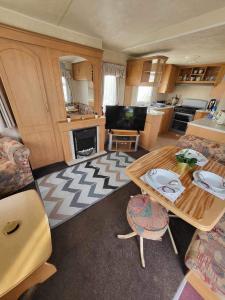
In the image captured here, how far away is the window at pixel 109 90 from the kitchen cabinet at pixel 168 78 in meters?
2.25

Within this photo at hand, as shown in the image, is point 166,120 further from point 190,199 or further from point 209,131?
point 190,199

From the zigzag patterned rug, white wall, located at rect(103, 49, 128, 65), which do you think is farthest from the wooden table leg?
white wall, located at rect(103, 49, 128, 65)

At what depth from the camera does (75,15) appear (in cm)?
160

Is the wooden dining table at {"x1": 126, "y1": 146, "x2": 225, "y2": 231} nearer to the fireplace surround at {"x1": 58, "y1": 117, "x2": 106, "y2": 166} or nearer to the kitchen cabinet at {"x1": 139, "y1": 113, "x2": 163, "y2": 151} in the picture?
the fireplace surround at {"x1": 58, "y1": 117, "x2": 106, "y2": 166}

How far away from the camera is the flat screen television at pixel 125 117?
290 cm

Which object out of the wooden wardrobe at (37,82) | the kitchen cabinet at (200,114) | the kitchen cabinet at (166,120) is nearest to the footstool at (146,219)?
the wooden wardrobe at (37,82)

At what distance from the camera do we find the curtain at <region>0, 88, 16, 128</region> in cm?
187

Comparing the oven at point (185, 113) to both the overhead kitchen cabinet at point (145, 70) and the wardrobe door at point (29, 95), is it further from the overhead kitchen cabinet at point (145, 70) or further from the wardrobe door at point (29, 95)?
the wardrobe door at point (29, 95)

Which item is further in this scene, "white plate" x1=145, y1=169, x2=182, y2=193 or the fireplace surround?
the fireplace surround

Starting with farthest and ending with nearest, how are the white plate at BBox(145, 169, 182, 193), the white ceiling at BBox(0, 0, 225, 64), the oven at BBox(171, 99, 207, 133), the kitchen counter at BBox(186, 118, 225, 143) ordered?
the oven at BBox(171, 99, 207, 133), the kitchen counter at BBox(186, 118, 225, 143), the white ceiling at BBox(0, 0, 225, 64), the white plate at BBox(145, 169, 182, 193)

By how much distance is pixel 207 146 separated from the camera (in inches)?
66.3

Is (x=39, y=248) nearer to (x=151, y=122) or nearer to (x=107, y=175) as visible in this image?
(x=107, y=175)

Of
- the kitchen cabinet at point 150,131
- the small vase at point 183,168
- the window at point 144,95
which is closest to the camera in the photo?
the small vase at point 183,168

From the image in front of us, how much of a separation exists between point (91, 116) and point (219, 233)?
8.40ft
